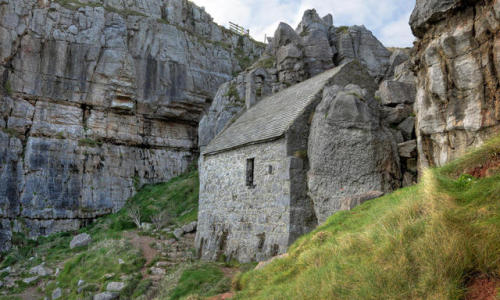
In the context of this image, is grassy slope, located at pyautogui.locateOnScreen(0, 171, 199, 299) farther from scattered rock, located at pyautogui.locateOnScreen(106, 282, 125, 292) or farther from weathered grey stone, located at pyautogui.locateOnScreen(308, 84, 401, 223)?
weathered grey stone, located at pyautogui.locateOnScreen(308, 84, 401, 223)

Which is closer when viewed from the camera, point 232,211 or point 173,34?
point 232,211

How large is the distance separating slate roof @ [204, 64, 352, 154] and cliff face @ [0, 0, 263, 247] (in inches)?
560

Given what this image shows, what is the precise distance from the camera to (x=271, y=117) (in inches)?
634

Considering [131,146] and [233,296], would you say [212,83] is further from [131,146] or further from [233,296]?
[233,296]

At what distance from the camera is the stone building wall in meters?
13.2

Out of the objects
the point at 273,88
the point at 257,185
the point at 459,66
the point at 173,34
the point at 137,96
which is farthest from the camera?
the point at 173,34

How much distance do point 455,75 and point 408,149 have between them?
3.80 m

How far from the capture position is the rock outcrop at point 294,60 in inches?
910

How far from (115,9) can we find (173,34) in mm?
5343

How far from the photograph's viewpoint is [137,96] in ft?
102

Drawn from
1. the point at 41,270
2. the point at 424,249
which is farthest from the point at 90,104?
the point at 424,249

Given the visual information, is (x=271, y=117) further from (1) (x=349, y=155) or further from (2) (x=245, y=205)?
(1) (x=349, y=155)

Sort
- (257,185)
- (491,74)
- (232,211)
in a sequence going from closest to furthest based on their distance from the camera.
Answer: (491,74) → (257,185) → (232,211)

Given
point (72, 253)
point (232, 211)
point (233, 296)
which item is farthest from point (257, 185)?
point (72, 253)
